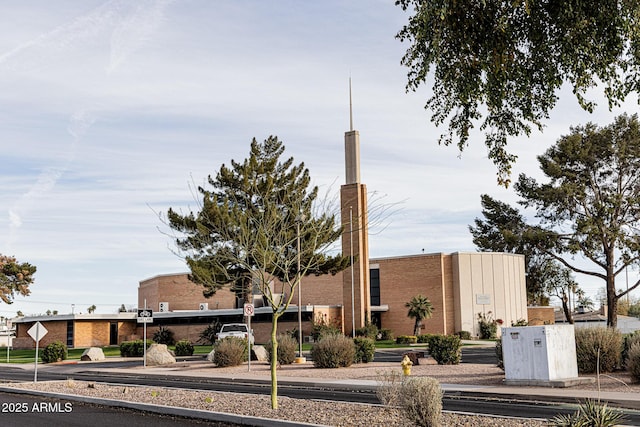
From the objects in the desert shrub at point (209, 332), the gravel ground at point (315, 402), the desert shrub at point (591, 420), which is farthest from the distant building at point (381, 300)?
the desert shrub at point (591, 420)

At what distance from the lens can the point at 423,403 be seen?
36.3 ft

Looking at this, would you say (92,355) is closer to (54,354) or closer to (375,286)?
(54,354)

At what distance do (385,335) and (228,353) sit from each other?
1164 inches

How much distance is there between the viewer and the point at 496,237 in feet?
218

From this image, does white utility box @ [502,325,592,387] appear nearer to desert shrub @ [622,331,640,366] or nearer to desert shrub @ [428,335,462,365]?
desert shrub @ [622,331,640,366]

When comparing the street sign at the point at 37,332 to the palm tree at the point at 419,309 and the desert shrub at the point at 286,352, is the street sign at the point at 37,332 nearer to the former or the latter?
the desert shrub at the point at 286,352

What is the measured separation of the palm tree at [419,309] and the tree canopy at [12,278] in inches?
1376

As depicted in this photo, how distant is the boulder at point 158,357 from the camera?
35.3 meters

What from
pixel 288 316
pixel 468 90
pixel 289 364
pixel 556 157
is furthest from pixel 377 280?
pixel 468 90

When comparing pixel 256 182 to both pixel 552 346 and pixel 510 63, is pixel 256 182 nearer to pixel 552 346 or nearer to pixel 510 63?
pixel 552 346

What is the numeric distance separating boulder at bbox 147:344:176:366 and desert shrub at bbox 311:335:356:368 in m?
9.75

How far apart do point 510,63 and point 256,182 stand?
117 ft

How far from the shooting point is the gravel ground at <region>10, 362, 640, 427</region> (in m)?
12.1

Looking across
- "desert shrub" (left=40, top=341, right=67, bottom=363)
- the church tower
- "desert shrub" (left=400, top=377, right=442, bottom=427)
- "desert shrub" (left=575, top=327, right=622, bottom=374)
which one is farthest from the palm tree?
"desert shrub" (left=400, top=377, right=442, bottom=427)
